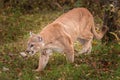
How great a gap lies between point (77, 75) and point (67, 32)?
4.79ft

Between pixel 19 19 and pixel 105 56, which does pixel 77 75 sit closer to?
pixel 105 56

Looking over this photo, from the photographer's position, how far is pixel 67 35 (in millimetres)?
9766

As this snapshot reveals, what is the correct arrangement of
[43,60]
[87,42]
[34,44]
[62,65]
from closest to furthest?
[34,44], [62,65], [43,60], [87,42]

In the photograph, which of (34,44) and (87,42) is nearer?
(34,44)

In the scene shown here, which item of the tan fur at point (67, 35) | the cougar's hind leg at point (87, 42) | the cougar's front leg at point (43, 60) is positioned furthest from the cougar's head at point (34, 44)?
the cougar's hind leg at point (87, 42)

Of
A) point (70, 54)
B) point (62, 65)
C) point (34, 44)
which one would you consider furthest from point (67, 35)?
point (34, 44)

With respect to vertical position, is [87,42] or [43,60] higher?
[87,42]

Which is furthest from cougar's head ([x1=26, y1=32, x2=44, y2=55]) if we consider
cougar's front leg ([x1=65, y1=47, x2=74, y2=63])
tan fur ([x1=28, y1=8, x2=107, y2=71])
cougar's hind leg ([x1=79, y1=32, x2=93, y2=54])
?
cougar's hind leg ([x1=79, y1=32, x2=93, y2=54])

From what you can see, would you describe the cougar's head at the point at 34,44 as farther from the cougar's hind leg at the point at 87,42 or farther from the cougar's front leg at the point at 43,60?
the cougar's hind leg at the point at 87,42

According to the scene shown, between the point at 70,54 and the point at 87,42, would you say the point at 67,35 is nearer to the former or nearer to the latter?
the point at 70,54

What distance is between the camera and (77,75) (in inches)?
351

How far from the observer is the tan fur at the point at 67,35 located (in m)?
9.49

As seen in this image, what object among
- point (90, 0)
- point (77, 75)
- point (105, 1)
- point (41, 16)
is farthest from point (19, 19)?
point (77, 75)

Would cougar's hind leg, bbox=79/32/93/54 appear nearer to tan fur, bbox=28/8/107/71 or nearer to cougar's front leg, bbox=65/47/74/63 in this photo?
tan fur, bbox=28/8/107/71
